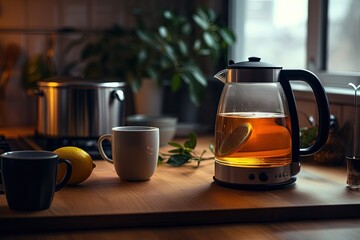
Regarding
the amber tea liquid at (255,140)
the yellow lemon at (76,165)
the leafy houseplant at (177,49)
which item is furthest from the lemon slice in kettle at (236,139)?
the leafy houseplant at (177,49)

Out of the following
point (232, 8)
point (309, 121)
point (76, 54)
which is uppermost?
point (232, 8)

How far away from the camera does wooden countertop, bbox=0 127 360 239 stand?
105cm

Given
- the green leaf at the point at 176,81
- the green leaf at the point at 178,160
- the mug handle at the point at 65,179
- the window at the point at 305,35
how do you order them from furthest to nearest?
the green leaf at the point at 176,81 → the window at the point at 305,35 → the green leaf at the point at 178,160 → the mug handle at the point at 65,179

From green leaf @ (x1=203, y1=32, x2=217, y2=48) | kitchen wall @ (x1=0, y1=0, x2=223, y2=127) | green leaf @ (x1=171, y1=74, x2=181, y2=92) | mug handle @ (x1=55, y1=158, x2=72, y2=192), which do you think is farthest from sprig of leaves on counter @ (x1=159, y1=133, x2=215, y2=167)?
kitchen wall @ (x1=0, y1=0, x2=223, y2=127)

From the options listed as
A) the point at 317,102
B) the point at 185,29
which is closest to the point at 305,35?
the point at 185,29

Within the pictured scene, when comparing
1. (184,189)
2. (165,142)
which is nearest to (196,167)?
(184,189)

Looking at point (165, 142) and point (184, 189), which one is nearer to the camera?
point (184, 189)

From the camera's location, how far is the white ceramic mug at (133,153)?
1.33 meters

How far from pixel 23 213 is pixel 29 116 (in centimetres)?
141

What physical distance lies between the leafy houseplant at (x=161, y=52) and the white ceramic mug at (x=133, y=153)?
0.85 m

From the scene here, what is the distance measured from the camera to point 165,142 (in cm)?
190

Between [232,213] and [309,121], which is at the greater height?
[309,121]

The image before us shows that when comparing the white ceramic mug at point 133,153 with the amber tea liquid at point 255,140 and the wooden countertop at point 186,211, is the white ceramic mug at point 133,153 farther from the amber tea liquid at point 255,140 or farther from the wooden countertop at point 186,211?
the amber tea liquid at point 255,140

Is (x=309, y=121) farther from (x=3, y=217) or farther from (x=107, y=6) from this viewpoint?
(x=107, y=6)
